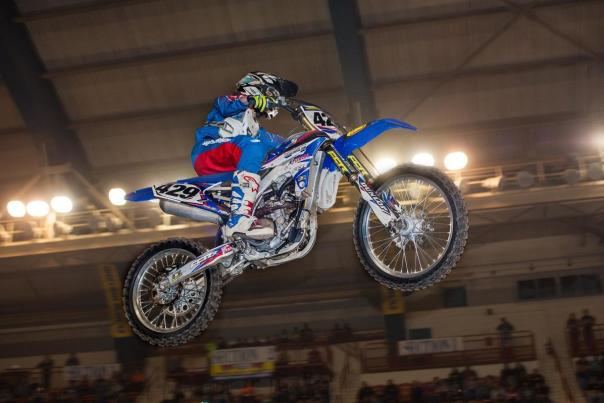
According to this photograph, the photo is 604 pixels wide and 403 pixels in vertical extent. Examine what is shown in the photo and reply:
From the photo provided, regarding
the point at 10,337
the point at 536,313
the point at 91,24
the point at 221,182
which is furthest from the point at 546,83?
the point at 10,337

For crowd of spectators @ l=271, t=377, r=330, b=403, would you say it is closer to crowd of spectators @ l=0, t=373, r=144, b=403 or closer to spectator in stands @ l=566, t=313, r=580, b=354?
crowd of spectators @ l=0, t=373, r=144, b=403

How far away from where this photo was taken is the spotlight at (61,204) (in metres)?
19.9

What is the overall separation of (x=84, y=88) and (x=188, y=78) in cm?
304

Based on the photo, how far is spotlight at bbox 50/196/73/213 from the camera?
19.9 metres

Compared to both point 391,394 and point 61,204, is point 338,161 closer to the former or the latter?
point 391,394

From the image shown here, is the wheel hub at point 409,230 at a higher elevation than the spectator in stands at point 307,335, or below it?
below

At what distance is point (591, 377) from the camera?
16188 mm

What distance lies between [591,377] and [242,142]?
11.9 m

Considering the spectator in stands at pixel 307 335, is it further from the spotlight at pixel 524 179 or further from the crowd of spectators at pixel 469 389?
the spotlight at pixel 524 179

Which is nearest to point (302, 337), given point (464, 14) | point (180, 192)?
point (464, 14)

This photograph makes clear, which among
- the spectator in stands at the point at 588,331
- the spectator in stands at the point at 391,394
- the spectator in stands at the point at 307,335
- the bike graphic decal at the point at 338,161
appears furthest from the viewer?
the spectator in stands at the point at 307,335

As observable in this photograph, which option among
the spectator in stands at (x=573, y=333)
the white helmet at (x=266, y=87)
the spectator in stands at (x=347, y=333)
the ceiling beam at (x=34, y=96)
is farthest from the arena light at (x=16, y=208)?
the white helmet at (x=266, y=87)

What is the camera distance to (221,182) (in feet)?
25.1

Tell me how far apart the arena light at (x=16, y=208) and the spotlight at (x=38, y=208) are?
0.22 meters
